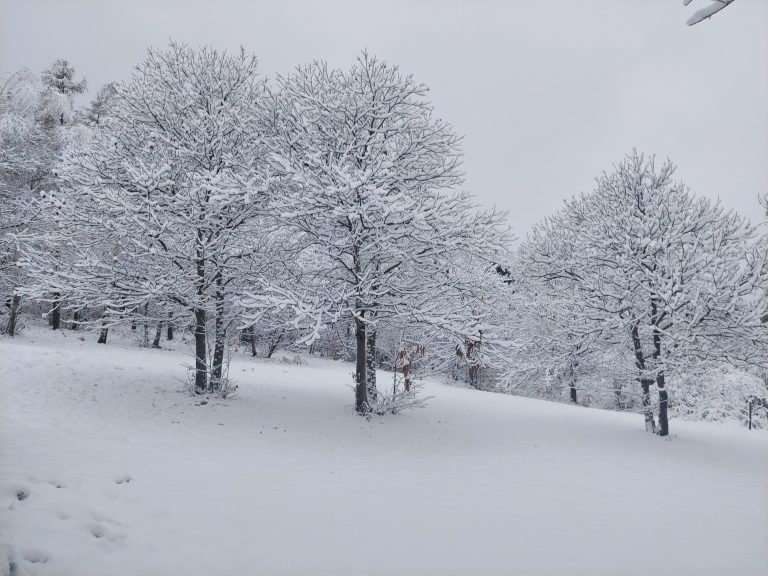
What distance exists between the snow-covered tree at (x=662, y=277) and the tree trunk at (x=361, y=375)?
627 centimetres

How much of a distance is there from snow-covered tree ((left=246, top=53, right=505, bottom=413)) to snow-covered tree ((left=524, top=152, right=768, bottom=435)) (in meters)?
4.20

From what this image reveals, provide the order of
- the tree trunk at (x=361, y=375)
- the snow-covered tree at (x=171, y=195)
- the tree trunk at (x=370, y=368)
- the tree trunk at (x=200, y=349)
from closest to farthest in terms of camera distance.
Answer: the snow-covered tree at (x=171, y=195) → the tree trunk at (x=361, y=375) → the tree trunk at (x=200, y=349) → the tree trunk at (x=370, y=368)

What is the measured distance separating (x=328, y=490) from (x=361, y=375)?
15.6ft

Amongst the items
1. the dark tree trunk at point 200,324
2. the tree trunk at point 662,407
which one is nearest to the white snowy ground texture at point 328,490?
the tree trunk at point 662,407

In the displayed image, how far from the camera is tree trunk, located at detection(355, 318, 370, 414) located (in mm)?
10875

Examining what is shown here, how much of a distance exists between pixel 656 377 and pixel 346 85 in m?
11.6

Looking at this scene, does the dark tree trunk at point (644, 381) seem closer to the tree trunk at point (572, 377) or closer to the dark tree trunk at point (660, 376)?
the dark tree trunk at point (660, 376)

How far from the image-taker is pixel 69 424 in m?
7.75

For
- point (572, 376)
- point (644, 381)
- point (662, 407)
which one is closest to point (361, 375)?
point (644, 381)

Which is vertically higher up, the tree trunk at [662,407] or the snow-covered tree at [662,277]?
the snow-covered tree at [662,277]

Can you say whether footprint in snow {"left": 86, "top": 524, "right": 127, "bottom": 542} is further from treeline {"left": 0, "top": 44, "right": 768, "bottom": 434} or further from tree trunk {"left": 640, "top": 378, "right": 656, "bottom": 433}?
tree trunk {"left": 640, "top": 378, "right": 656, "bottom": 433}

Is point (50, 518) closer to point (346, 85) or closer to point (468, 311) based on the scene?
point (468, 311)

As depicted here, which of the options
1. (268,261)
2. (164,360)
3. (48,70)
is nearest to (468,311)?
Result: (268,261)

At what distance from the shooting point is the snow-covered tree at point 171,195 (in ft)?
32.3
